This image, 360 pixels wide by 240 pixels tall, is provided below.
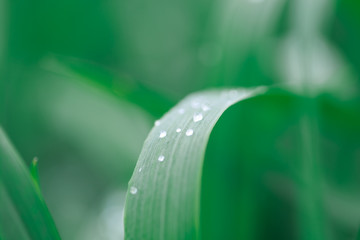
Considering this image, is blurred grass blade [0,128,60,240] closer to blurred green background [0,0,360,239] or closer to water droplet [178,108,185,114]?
blurred green background [0,0,360,239]

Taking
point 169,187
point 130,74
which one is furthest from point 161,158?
point 130,74

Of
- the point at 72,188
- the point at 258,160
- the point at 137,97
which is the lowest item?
the point at 72,188

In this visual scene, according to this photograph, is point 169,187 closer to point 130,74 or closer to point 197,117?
point 197,117

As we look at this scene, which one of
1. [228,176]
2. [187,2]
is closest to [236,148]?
[228,176]

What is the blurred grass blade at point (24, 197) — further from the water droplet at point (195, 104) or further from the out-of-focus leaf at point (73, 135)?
the out-of-focus leaf at point (73, 135)

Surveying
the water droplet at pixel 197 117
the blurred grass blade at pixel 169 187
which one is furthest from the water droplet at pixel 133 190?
the water droplet at pixel 197 117

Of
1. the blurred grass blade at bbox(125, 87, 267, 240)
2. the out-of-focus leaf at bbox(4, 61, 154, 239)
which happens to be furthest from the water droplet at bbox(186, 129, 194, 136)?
the out-of-focus leaf at bbox(4, 61, 154, 239)

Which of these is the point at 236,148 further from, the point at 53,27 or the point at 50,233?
the point at 53,27
